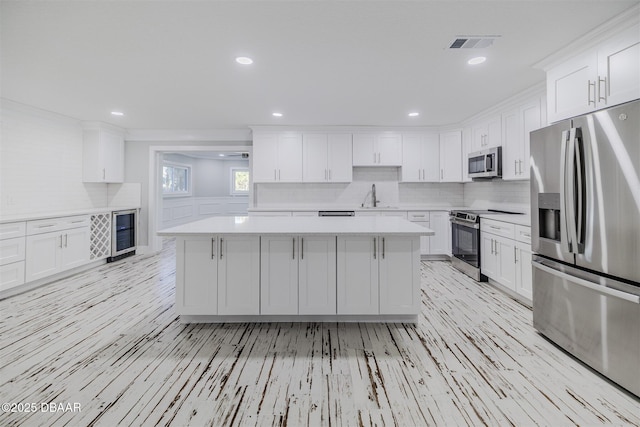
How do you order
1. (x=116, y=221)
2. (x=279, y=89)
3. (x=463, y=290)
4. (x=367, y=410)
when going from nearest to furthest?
(x=367, y=410)
(x=279, y=89)
(x=463, y=290)
(x=116, y=221)

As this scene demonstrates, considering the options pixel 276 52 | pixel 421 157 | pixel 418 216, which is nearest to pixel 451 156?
pixel 421 157

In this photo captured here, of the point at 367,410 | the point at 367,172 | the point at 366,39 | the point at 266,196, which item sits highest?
the point at 366,39

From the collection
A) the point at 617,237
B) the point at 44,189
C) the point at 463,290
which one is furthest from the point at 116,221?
the point at 617,237

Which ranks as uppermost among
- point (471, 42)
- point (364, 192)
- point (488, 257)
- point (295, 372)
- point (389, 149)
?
point (471, 42)

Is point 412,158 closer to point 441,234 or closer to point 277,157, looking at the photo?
point 441,234

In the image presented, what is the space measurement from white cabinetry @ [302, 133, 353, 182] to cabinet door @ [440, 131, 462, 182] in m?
1.68

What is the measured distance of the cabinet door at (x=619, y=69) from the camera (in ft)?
6.79

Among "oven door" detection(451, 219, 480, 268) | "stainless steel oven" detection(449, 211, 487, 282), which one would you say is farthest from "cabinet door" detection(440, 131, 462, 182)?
"oven door" detection(451, 219, 480, 268)

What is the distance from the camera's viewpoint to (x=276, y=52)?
8.85ft

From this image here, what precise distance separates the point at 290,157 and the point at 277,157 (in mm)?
235

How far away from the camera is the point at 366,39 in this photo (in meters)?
2.49

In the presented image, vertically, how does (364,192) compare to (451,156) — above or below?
below

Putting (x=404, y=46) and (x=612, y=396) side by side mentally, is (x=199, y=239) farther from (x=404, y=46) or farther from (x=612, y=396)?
(x=612, y=396)

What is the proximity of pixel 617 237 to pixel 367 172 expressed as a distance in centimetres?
429
